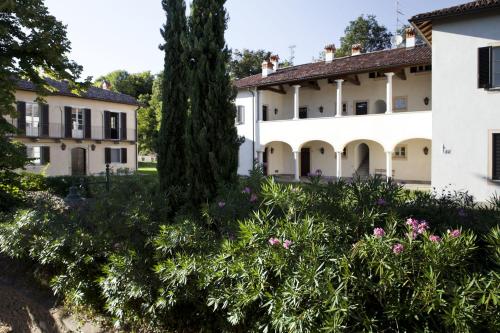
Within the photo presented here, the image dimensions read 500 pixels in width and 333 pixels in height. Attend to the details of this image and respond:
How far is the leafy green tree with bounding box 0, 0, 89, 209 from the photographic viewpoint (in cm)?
824

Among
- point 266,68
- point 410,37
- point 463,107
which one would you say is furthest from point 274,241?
point 266,68

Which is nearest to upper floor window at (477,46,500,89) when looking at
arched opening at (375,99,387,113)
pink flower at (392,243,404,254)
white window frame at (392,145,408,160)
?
white window frame at (392,145,408,160)

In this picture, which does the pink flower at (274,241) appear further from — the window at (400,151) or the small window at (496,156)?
the window at (400,151)

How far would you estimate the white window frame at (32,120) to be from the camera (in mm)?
23922

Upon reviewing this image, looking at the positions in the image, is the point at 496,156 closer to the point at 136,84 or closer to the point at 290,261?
the point at 290,261

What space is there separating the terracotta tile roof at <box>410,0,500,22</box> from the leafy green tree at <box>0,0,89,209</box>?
10.6 metres

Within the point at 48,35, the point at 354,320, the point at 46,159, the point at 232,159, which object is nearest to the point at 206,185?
the point at 232,159

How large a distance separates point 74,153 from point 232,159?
78.5 feet

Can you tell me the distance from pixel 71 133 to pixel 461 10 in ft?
77.0

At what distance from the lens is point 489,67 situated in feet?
38.8

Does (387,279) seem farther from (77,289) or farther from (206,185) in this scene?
(206,185)

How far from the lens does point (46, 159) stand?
25.0m

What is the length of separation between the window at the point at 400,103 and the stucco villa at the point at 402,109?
5 cm

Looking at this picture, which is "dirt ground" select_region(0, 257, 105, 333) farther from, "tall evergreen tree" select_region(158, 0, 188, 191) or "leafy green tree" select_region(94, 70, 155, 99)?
"leafy green tree" select_region(94, 70, 155, 99)
